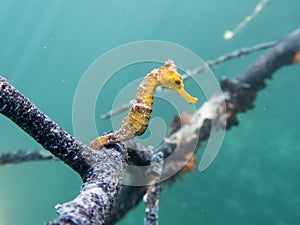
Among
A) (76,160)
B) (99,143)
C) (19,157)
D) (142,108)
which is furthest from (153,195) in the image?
(19,157)

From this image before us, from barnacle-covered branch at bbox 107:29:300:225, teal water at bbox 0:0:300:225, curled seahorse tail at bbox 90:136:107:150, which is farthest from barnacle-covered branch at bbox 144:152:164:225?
teal water at bbox 0:0:300:225

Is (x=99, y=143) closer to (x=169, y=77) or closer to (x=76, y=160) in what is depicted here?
(x=76, y=160)

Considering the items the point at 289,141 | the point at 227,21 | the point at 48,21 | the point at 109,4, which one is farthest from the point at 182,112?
the point at 48,21

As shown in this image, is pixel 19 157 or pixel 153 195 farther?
pixel 19 157

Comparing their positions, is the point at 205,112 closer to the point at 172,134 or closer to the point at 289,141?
the point at 172,134

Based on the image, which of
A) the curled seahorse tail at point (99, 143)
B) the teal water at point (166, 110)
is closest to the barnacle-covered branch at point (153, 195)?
the curled seahorse tail at point (99, 143)

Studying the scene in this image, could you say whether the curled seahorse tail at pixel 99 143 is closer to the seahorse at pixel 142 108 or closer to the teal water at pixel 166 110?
the seahorse at pixel 142 108

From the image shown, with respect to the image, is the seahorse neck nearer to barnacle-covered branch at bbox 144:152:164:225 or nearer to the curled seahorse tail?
Result: the curled seahorse tail
